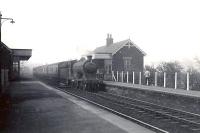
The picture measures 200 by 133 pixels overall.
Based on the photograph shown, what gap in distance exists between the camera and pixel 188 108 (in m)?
16.5

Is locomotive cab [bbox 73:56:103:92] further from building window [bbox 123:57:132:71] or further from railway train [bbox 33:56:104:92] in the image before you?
building window [bbox 123:57:132:71]

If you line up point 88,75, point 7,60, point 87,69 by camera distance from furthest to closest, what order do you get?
1. point 7,60
2. point 88,75
3. point 87,69

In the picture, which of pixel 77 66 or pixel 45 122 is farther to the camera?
pixel 77 66

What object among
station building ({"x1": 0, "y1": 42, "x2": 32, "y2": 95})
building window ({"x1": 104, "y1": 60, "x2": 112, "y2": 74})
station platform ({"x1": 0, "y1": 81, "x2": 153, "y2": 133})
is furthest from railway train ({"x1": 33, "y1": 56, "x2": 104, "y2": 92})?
station platform ({"x1": 0, "y1": 81, "x2": 153, "y2": 133})

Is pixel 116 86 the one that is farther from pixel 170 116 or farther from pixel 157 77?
pixel 170 116

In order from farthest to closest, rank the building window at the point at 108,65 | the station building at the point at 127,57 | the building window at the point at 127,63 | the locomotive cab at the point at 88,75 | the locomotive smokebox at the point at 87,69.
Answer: the building window at the point at 127,63
the station building at the point at 127,57
the building window at the point at 108,65
the locomotive cab at the point at 88,75
the locomotive smokebox at the point at 87,69

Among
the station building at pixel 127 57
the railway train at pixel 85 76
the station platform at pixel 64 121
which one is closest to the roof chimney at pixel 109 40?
the station building at pixel 127 57

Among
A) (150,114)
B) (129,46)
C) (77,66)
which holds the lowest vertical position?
(150,114)

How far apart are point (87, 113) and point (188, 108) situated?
5.25 metres

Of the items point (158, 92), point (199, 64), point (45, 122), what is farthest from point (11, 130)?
point (199, 64)

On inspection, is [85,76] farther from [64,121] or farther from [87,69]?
[64,121]

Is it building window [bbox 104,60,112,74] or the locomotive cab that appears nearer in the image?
the locomotive cab

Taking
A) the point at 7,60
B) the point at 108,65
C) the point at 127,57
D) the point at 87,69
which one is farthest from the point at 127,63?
the point at 87,69

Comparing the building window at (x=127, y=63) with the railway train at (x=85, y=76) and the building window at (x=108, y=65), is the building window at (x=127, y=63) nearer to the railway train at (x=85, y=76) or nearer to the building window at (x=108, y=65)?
the building window at (x=108, y=65)
